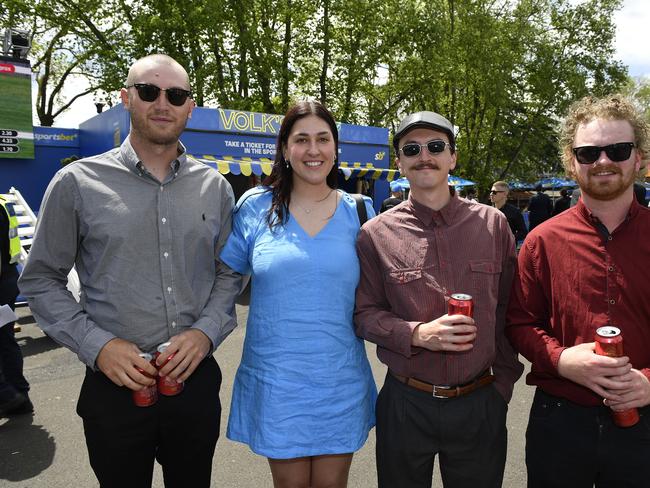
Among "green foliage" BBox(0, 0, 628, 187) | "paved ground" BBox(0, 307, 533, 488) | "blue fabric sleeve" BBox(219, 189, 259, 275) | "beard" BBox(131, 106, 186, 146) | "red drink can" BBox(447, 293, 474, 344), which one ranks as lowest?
"paved ground" BBox(0, 307, 533, 488)

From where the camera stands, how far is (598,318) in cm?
187

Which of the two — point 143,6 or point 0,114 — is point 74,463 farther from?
point 143,6

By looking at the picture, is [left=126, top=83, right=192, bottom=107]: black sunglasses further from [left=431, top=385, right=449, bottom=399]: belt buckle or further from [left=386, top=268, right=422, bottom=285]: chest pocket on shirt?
[left=431, top=385, right=449, bottom=399]: belt buckle

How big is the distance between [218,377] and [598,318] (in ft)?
5.32

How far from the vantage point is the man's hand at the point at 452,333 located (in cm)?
178

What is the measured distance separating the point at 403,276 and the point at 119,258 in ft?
3.94

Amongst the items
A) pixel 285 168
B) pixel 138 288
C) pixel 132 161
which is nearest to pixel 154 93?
pixel 132 161

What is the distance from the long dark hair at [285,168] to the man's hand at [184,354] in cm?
59

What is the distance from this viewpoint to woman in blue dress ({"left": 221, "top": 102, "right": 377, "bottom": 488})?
214cm

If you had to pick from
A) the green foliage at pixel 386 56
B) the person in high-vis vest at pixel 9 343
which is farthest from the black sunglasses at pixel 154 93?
the green foliage at pixel 386 56

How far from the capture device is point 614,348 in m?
1.64

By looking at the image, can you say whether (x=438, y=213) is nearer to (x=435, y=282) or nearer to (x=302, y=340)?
(x=435, y=282)

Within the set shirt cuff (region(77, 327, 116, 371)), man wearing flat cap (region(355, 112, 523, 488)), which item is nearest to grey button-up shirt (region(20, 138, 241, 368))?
shirt cuff (region(77, 327, 116, 371))

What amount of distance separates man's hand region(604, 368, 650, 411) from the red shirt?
0.12m
